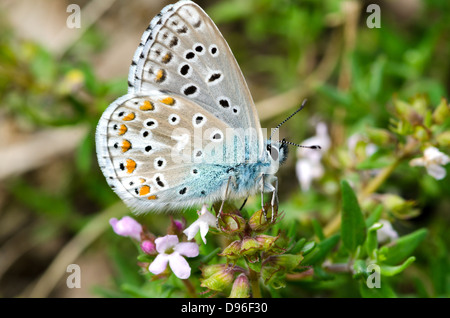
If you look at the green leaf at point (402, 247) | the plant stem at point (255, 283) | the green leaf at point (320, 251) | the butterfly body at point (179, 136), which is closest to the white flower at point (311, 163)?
the green leaf at point (320, 251)

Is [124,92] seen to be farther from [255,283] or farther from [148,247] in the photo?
[255,283]

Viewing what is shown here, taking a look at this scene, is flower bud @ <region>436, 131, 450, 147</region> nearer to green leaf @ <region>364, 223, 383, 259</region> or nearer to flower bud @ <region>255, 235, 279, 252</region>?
green leaf @ <region>364, 223, 383, 259</region>

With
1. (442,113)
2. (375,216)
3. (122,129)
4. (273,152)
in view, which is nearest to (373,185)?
(375,216)

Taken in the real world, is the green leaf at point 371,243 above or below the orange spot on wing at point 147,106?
below

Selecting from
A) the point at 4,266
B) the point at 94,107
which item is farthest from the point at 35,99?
the point at 4,266

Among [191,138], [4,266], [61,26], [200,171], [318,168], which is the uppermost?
[61,26]

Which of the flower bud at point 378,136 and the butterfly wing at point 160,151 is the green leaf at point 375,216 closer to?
the flower bud at point 378,136
